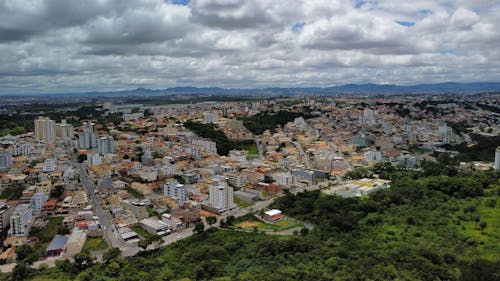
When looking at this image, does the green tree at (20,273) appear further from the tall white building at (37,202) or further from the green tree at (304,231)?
the green tree at (304,231)

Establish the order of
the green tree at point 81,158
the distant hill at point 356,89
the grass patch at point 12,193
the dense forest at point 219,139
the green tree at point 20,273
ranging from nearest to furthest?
the green tree at point 20,273 < the grass patch at point 12,193 < the green tree at point 81,158 < the dense forest at point 219,139 < the distant hill at point 356,89

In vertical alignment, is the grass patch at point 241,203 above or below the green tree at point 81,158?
below

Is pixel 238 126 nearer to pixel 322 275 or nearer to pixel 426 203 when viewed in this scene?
pixel 426 203

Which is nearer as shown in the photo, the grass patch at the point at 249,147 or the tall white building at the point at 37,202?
the tall white building at the point at 37,202

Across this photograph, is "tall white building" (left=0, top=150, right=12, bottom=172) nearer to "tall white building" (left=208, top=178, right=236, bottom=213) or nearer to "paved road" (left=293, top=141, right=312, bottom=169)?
"tall white building" (left=208, top=178, right=236, bottom=213)

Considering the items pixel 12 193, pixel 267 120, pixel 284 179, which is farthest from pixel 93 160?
pixel 267 120

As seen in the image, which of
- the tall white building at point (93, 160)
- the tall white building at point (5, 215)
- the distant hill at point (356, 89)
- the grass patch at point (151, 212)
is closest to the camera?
the tall white building at point (5, 215)

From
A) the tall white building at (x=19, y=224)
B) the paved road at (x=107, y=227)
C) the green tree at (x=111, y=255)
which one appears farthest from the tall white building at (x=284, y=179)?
the tall white building at (x=19, y=224)
